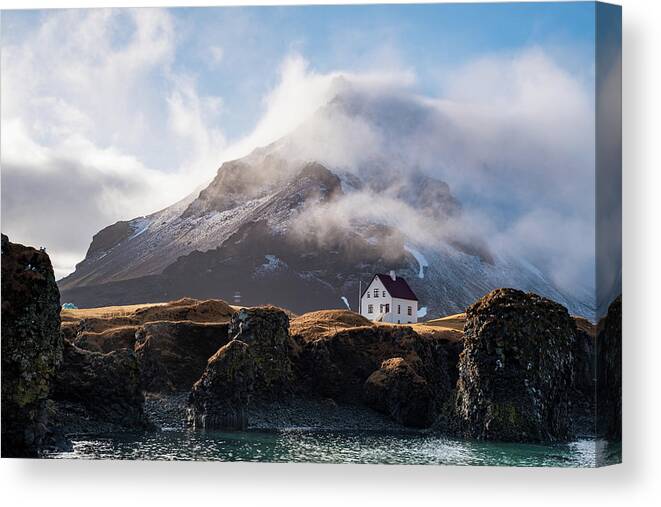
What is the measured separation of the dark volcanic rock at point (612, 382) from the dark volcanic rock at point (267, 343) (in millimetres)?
12364

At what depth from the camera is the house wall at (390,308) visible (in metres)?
30.6

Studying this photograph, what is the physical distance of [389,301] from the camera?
31.3 m

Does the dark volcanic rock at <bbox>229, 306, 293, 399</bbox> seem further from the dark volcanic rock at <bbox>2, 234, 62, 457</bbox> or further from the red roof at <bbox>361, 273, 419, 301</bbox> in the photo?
the dark volcanic rock at <bbox>2, 234, 62, 457</bbox>

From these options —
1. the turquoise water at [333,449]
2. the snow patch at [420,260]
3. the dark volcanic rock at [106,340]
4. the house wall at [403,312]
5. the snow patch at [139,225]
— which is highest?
the snow patch at [139,225]

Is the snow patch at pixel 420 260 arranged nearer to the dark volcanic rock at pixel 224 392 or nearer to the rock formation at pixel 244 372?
the rock formation at pixel 244 372

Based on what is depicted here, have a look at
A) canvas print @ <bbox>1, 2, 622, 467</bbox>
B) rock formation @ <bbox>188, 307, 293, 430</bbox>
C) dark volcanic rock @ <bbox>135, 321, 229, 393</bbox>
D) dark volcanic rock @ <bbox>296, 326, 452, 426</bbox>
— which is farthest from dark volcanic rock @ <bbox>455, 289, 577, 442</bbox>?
dark volcanic rock @ <bbox>135, 321, 229, 393</bbox>

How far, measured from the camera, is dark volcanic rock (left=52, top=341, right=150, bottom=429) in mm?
26688

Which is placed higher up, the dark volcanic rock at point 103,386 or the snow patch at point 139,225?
the snow patch at point 139,225

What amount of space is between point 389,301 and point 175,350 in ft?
21.9

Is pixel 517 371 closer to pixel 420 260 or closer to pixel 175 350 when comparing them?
pixel 420 260

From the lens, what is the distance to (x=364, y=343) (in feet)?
107

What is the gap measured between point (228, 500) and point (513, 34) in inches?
454

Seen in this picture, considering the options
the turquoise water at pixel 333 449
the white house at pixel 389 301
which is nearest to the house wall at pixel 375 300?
the white house at pixel 389 301

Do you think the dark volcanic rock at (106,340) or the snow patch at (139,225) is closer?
the snow patch at (139,225)
